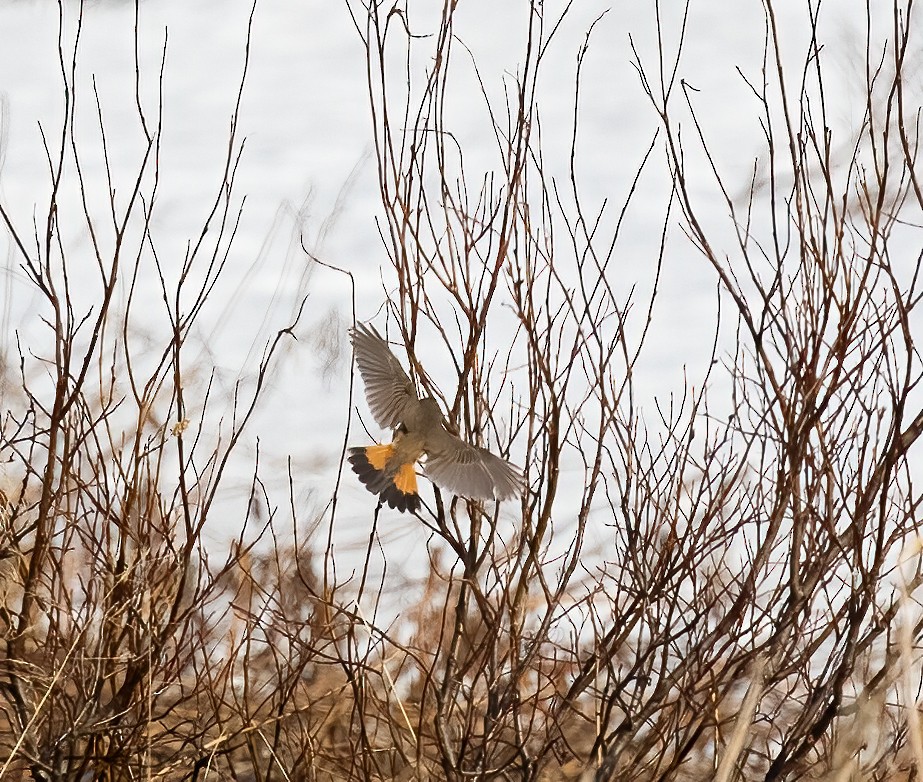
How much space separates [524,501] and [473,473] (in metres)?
0.15

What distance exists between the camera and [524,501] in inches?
48.3

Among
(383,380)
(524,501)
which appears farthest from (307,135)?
(524,501)

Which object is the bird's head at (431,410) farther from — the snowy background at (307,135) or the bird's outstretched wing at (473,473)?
the snowy background at (307,135)

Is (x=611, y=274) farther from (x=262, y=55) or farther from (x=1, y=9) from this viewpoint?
(x=1, y=9)

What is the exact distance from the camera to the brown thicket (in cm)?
116

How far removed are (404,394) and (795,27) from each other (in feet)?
5.84

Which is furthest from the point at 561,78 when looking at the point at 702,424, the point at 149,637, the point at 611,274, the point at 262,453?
the point at 149,637

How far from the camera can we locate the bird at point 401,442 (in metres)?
1.13

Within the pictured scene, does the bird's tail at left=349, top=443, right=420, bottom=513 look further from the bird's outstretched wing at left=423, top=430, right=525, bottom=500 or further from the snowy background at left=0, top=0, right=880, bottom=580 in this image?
the snowy background at left=0, top=0, right=880, bottom=580

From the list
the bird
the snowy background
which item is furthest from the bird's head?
the snowy background

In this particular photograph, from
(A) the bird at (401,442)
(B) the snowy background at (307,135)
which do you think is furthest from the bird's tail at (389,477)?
(B) the snowy background at (307,135)

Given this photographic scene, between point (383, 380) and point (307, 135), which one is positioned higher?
point (307, 135)

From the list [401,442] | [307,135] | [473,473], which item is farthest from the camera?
[307,135]

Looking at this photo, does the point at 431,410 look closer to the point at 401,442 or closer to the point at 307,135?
the point at 401,442
